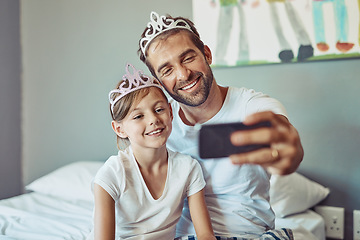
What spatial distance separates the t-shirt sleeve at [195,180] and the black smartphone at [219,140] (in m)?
0.32

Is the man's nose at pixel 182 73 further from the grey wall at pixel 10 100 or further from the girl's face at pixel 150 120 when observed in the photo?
the grey wall at pixel 10 100

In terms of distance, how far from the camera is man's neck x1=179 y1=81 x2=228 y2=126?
689 mm

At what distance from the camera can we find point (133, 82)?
695 millimetres

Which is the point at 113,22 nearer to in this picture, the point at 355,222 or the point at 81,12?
the point at 81,12

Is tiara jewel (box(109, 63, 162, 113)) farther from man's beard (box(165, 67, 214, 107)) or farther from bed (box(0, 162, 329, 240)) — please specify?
bed (box(0, 162, 329, 240))

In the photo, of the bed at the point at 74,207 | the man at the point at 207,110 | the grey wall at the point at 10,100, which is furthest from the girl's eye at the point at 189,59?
the grey wall at the point at 10,100

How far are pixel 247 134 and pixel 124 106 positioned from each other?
39 cm

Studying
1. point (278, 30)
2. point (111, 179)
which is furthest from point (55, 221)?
point (278, 30)

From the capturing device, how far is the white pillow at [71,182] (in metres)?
1.27

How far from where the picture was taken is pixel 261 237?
701 mm

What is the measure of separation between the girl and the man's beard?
0.05 meters

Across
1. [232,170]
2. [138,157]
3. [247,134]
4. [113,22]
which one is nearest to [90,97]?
[113,22]

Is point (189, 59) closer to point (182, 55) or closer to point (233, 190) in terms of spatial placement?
point (182, 55)

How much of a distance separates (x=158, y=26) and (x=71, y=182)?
0.85 metres
